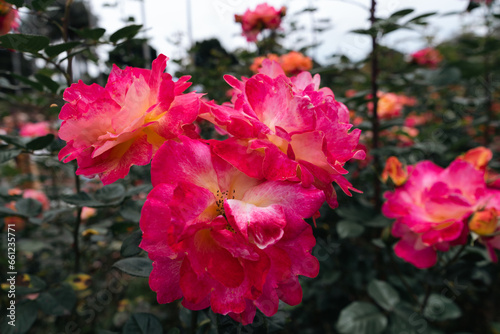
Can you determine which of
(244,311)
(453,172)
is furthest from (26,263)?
(453,172)

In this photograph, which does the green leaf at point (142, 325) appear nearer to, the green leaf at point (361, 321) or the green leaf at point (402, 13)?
the green leaf at point (361, 321)

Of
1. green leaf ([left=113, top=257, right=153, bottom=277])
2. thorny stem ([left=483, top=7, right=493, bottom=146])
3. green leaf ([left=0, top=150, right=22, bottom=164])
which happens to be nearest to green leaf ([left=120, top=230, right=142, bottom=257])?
green leaf ([left=113, top=257, right=153, bottom=277])

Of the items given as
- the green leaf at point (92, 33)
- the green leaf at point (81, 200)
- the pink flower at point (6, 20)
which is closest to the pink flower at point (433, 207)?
the green leaf at point (81, 200)

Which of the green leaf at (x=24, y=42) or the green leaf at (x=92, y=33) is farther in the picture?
the green leaf at (x=92, y=33)

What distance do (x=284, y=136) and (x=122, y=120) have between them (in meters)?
0.24

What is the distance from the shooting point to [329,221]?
1171mm

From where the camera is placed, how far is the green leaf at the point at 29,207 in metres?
0.90

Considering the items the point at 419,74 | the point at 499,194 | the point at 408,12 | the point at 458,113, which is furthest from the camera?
the point at 458,113

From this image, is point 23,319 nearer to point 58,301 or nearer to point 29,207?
point 58,301

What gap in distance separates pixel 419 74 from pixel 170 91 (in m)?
1.56

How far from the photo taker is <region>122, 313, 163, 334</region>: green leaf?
63 centimetres

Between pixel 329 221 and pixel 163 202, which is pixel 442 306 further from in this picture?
pixel 163 202

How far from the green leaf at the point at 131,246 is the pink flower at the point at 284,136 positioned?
11.4 inches

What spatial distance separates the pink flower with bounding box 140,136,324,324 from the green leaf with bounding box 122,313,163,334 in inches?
11.8
